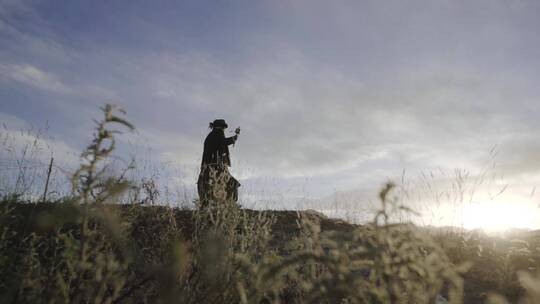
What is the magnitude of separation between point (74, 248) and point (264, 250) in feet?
5.26

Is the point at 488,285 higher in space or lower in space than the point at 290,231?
lower

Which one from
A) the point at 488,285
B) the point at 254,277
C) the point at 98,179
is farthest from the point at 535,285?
the point at 488,285

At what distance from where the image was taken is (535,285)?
1229 millimetres

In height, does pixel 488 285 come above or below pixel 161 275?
below

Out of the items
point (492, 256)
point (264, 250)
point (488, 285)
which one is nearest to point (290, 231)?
point (492, 256)

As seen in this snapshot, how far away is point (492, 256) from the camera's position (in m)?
6.52

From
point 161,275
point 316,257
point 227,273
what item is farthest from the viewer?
point 227,273

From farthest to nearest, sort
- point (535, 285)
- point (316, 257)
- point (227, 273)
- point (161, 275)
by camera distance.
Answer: point (227, 273) < point (535, 285) < point (316, 257) < point (161, 275)

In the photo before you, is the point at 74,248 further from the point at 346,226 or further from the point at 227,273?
the point at 346,226

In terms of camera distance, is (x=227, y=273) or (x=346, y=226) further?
(x=346, y=226)

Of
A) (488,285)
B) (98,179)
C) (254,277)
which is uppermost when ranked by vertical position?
(98,179)

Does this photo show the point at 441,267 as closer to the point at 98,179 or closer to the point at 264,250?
the point at 98,179

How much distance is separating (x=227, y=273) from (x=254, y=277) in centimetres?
102

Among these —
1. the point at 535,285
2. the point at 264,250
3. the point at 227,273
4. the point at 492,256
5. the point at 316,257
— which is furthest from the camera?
the point at 492,256
